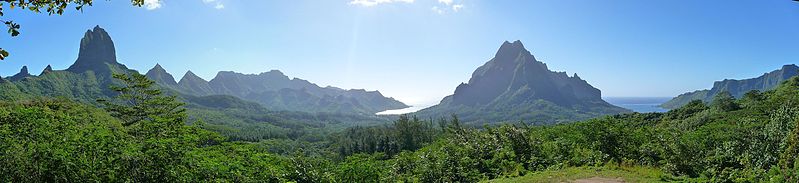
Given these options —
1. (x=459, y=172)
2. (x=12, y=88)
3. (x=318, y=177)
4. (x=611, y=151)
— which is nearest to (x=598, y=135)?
(x=611, y=151)

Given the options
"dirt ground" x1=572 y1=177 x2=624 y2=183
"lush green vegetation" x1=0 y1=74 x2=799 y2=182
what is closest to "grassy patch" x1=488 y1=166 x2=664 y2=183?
"lush green vegetation" x1=0 y1=74 x2=799 y2=182

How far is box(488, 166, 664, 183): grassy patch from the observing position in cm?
1338

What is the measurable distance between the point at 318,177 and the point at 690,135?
13.2 m

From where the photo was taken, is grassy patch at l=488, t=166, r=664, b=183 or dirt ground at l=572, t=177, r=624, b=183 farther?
grassy patch at l=488, t=166, r=664, b=183

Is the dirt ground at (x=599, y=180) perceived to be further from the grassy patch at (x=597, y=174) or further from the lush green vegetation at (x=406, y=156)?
the lush green vegetation at (x=406, y=156)

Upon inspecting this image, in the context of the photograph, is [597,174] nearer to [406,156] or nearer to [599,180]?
[599,180]

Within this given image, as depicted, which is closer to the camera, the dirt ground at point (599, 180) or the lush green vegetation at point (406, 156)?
the lush green vegetation at point (406, 156)

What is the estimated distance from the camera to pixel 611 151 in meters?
17.8

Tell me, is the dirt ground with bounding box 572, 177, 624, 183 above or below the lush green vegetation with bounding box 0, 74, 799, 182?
below

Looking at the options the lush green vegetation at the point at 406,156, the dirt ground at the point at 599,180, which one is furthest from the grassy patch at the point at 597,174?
the dirt ground at the point at 599,180

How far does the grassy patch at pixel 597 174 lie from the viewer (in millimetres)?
13383

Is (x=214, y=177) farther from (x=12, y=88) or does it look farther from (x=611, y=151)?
(x=12, y=88)

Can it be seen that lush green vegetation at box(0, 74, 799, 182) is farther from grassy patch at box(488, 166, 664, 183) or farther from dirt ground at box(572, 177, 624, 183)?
dirt ground at box(572, 177, 624, 183)

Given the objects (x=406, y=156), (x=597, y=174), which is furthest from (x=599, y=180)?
(x=406, y=156)
